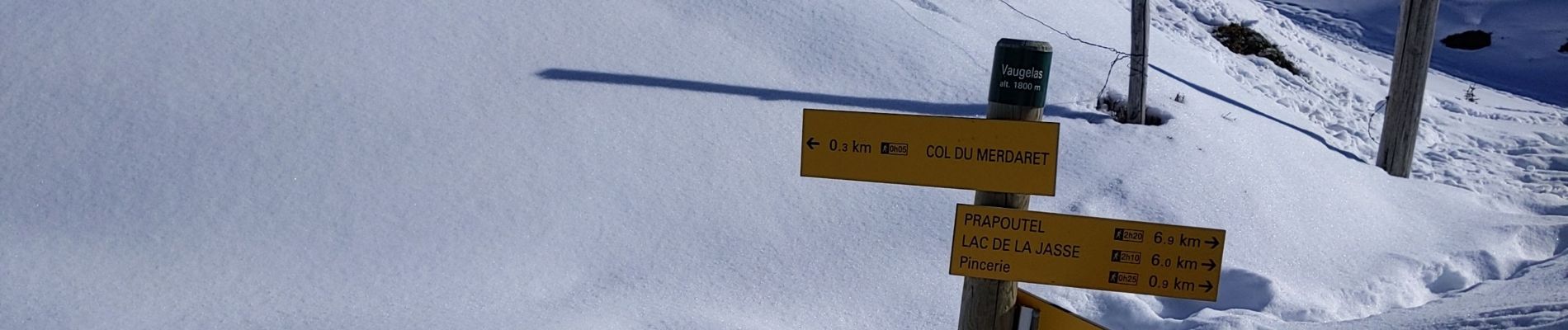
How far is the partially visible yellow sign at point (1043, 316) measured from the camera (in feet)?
7.54

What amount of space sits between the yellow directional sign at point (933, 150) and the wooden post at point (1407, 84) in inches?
209

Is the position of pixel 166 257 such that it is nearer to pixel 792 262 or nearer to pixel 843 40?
pixel 792 262

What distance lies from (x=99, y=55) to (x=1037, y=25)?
513cm

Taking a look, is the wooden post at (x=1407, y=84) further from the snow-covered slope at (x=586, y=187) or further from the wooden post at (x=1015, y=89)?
the wooden post at (x=1015, y=89)

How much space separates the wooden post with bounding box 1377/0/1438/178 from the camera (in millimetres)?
6512

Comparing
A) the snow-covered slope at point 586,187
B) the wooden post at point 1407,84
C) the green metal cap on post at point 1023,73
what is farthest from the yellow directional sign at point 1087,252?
the wooden post at point 1407,84

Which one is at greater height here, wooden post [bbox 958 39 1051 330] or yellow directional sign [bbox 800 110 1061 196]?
wooden post [bbox 958 39 1051 330]

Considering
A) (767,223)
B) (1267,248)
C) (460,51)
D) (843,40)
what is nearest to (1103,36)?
(843,40)

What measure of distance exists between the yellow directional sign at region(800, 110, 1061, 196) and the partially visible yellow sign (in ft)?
0.90

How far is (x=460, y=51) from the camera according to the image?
551 centimetres

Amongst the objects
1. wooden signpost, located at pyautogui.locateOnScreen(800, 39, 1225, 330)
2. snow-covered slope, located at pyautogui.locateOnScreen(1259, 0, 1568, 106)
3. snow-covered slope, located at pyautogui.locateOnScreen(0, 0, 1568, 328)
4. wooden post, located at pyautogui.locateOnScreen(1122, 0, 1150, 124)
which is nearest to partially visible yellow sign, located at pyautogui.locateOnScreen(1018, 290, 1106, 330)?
wooden signpost, located at pyautogui.locateOnScreen(800, 39, 1225, 330)

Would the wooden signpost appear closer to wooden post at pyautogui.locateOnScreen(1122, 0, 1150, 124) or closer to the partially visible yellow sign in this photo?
the partially visible yellow sign

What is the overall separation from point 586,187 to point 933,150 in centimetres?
270

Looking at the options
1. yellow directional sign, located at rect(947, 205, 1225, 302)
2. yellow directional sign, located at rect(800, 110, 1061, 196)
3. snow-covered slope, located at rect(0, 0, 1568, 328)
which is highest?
yellow directional sign, located at rect(800, 110, 1061, 196)
